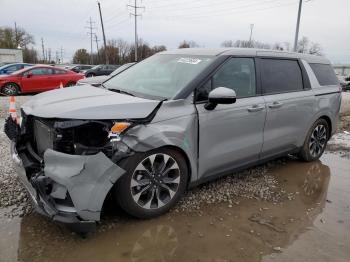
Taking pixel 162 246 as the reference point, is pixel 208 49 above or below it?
above

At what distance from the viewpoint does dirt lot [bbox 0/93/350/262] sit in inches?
115

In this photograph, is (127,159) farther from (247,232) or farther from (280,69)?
(280,69)

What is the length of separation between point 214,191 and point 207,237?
103cm

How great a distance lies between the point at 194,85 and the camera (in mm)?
3580

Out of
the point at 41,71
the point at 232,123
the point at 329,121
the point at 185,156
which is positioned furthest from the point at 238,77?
the point at 41,71

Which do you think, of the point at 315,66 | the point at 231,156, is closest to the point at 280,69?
the point at 315,66

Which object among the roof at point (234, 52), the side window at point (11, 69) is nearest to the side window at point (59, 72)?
the side window at point (11, 69)

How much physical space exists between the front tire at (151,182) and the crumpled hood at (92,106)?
1.38ft

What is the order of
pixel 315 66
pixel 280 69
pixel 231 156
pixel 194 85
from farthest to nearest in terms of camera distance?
pixel 315 66 < pixel 280 69 < pixel 231 156 < pixel 194 85

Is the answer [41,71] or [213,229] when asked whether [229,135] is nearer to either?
[213,229]

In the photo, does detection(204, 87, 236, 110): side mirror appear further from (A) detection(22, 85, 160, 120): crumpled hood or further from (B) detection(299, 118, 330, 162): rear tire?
(B) detection(299, 118, 330, 162): rear tire

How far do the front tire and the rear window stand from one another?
3.06 m

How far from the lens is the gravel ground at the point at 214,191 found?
3715mm

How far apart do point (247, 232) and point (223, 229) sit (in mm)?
239
